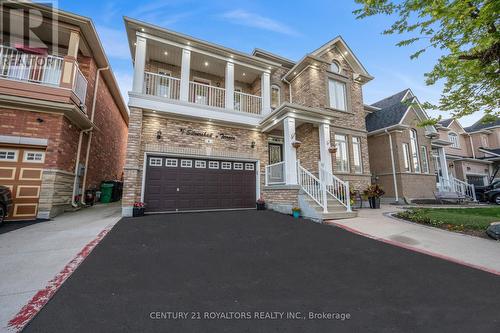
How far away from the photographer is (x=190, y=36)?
8.45 meters

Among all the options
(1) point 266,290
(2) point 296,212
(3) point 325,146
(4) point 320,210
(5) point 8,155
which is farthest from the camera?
(3) point 325,146

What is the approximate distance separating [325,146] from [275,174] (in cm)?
262

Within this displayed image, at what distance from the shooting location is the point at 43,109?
6.65 metres

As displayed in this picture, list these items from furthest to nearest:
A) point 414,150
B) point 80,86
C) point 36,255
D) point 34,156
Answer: point 414,150 < point 80,86 < point 34,156 < point 36,255

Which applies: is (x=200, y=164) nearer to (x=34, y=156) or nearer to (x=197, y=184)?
(x=197, y=184)

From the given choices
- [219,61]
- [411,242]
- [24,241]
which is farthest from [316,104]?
[24,241]

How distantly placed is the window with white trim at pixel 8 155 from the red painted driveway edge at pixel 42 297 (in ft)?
18.5

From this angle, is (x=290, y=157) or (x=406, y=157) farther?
(x=406, y=157)

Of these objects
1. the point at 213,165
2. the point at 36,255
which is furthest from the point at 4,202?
the point at 213,165

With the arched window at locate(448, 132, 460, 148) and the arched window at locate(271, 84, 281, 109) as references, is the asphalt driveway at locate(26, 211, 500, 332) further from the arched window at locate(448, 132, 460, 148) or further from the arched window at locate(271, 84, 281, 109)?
the arched window at locate(448, 132, 460, 148)

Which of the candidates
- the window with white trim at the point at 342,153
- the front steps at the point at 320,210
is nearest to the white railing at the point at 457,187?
the window with white trim at the point at 342,153

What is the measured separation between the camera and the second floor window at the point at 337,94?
10922 millimetres

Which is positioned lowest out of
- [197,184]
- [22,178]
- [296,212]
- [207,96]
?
[296,212]

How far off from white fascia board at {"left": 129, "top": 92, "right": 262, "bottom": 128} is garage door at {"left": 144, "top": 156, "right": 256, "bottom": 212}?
1.86 m
